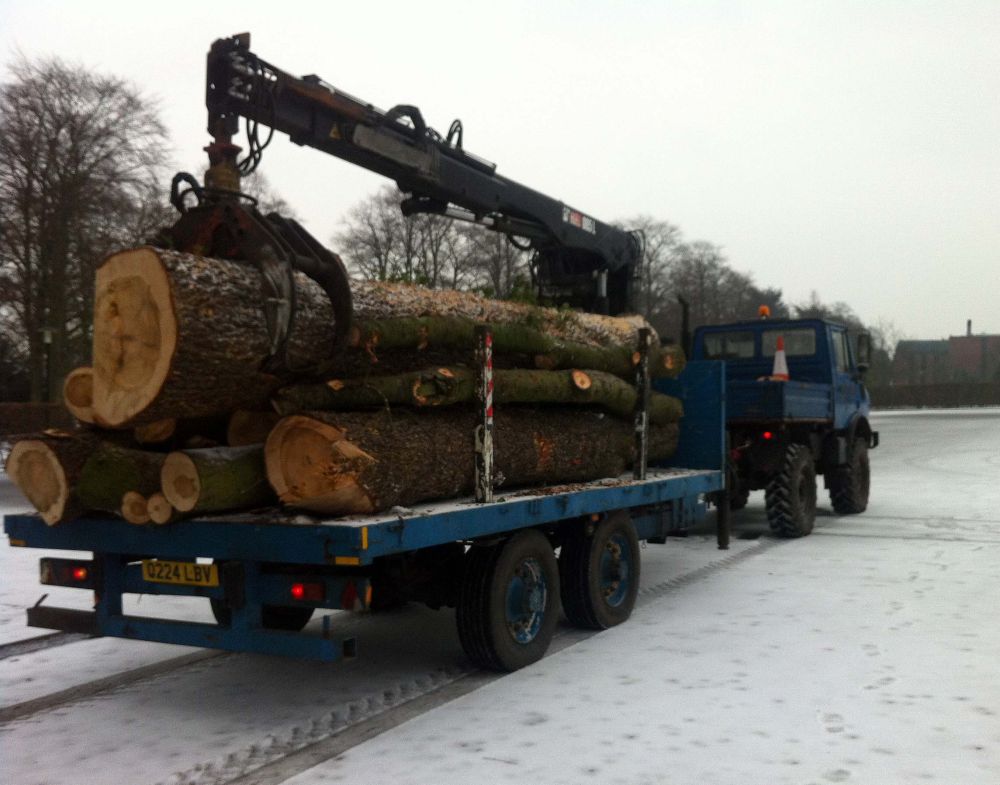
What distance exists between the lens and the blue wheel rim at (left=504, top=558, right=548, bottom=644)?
604cm

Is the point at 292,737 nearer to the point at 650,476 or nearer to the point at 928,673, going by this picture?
the point at 928,673

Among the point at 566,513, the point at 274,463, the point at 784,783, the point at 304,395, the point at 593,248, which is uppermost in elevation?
the point at 593,248

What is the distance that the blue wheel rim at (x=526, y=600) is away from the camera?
19.8ft

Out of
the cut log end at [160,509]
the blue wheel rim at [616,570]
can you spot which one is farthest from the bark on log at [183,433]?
the blue wheel rim at [616,570]

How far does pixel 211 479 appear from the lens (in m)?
4.88

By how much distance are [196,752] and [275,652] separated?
0.56 meters

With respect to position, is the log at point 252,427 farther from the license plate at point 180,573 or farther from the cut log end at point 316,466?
the license plate at point 180,573

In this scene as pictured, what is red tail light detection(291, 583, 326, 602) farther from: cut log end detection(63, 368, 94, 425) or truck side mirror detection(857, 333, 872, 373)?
truck side mirror detection(857, 333, 872, 373)

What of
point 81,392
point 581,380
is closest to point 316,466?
point 81,392

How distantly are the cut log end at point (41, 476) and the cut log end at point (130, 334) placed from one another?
461 millimetres

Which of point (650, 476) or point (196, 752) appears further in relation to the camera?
point (650, 476)

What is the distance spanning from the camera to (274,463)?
5047mm

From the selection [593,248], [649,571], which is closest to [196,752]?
[649,571]

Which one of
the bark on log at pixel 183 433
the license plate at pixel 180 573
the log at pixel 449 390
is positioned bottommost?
the license plate at pixel 180 573
